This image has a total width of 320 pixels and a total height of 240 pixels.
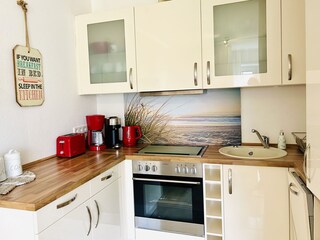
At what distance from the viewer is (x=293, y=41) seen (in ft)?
5.72

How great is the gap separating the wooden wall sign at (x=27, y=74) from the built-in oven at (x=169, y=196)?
0.91 metres

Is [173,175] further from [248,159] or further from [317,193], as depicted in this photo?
[317,193]

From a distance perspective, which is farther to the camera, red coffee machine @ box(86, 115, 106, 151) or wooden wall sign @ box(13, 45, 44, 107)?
red coffee machine @ box(86, 115, 106, 151)

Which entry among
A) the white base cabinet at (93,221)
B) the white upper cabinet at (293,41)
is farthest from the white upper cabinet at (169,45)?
the white base cabinet at (93,221)

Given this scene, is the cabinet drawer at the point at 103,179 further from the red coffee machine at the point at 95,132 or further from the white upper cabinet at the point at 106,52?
the white upper cabinet at the point at 106,52

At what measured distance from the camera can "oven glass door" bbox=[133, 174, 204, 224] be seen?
1.88m

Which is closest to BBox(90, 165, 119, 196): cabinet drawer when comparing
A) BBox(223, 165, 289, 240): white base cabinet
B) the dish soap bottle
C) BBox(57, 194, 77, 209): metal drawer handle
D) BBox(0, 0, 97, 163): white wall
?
BBox(57, 194, 77, 209): metal drawer handle

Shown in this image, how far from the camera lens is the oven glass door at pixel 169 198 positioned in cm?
188

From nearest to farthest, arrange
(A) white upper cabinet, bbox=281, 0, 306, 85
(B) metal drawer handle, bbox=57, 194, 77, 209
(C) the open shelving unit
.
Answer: (B) metal drawer handle, bbox=57, 194, 77, 209 → (A) white upper cabinet, bbox=281, 0, 306, 85 → (C) the open shelving unit

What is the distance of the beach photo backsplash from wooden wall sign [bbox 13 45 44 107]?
89 cm

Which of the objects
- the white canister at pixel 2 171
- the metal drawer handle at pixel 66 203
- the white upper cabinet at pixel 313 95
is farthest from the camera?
the white canister at pixel 2 171

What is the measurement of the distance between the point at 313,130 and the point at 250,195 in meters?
0.82

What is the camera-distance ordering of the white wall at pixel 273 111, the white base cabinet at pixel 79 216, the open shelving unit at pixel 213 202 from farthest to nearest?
the white wall at pixel 273 111
the open shelving unit at pixel 213 202
the white base cabinet at pixel 79 216

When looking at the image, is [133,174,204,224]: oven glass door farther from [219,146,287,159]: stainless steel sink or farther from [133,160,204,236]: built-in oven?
[219,146,287,159]: stainless steel sink
